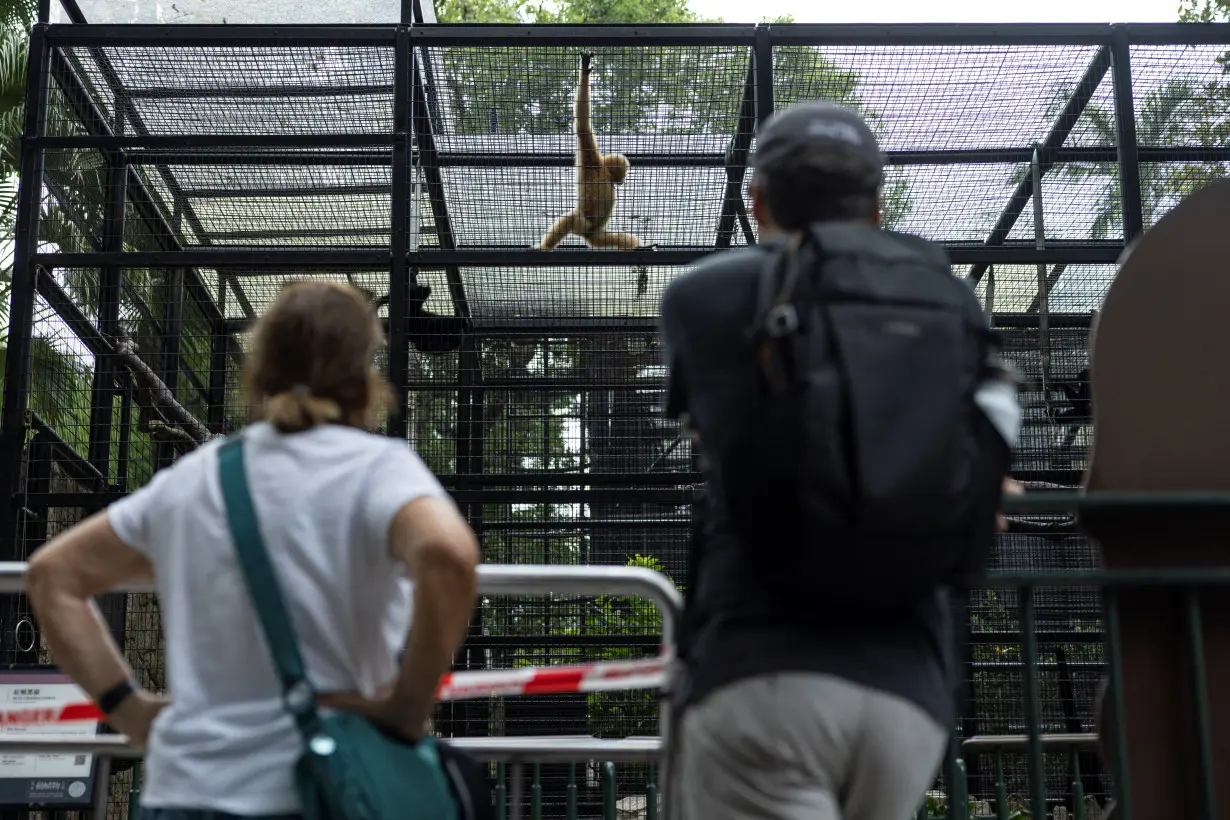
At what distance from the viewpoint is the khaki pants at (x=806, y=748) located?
1999 mm

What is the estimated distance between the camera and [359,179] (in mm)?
8695

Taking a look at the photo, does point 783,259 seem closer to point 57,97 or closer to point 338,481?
point 338,481

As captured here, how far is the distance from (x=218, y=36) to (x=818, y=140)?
6386 mm

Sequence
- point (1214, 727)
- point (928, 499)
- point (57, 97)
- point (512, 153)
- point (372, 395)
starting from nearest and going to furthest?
1. point (928, 499)
2. point (372, 395)
3. point (1214, 727)
4. point (57, 97)
5. point (512, 153)

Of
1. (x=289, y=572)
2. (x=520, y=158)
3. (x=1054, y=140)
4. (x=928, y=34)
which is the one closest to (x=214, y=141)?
(x=520, y=158)

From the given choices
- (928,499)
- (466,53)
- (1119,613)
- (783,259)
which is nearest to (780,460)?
(928,499)

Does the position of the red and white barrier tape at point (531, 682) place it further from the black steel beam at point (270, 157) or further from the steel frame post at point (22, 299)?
the black steel beam at point (270, 157)

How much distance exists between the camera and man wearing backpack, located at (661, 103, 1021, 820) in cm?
198

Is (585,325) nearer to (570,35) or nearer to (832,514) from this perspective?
(570,35)

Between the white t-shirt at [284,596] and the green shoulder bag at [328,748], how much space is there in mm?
24

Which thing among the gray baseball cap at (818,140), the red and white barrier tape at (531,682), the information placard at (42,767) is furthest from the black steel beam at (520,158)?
the gray baseball cap at (818,140)

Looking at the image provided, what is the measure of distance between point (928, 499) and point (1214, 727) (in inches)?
52.4

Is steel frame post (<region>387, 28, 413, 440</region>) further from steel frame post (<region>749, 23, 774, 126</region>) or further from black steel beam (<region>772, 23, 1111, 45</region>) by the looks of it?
black steel beam (<region>772, 23, 1111, 45</region>)

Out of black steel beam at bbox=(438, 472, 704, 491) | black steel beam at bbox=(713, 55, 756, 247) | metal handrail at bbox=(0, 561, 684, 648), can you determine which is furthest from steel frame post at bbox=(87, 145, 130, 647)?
metal handrail at bbox=(0, 561, 684, 648)
